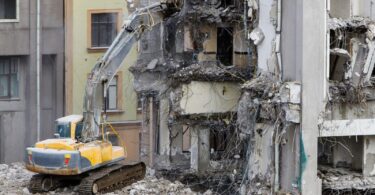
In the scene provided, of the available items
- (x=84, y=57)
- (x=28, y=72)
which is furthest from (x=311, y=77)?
(x=28, y=72)

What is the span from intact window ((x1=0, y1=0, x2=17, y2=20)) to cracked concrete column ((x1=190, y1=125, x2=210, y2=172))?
1214cm

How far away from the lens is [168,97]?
29.2 metres

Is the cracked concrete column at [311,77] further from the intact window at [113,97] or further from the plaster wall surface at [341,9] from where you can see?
the intact window at [113,97]

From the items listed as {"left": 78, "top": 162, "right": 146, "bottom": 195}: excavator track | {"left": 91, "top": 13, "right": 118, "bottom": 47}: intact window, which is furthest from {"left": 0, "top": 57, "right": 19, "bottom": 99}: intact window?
{"left": 78, "top": 162, "right": 146, "bottom": 195}: excavator track

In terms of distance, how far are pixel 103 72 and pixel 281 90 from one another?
4.96m

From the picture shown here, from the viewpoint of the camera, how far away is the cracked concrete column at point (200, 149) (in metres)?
29.4

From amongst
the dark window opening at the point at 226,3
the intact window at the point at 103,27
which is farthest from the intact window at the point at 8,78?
the dark window opening at the point at 226,3

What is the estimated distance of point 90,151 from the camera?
23.0m

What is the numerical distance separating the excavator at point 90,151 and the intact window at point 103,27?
13585 millimetres

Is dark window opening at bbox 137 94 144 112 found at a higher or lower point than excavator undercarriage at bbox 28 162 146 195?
higher

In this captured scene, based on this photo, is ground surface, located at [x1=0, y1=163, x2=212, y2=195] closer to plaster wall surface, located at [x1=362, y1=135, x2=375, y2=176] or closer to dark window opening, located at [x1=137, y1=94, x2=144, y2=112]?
dark window opening, located at [x1=137, y1=94, x2=144, y2=112]

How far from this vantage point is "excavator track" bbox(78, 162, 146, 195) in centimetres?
2296

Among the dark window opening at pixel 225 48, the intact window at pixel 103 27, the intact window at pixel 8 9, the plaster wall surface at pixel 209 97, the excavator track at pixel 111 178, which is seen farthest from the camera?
the intact window at pixel 103 27

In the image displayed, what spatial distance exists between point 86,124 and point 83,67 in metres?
15.3
